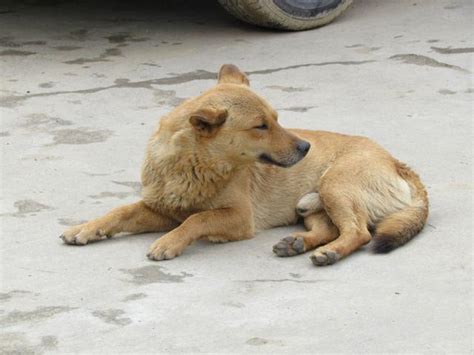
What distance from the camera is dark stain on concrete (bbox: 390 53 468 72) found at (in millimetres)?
7822

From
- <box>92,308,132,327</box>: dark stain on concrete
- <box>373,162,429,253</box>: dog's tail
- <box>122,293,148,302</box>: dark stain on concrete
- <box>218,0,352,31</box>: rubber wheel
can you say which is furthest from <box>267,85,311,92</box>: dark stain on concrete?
<box>92,308,132,327</box>: dark stain on concrete

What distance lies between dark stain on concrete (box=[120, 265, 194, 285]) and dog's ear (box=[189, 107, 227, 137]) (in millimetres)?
651

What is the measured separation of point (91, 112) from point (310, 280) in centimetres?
273

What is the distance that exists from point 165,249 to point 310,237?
644 mm

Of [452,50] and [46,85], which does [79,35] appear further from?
[452,50]

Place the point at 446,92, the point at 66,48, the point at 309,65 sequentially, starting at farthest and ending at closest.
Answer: the point at 66,48 < the point at 309,65 < the point at 446,92

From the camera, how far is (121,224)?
17.4 feet

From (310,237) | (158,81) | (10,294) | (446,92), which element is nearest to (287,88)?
(158,81)

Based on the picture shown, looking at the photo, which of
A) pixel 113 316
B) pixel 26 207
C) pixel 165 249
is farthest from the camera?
pixel 26 207

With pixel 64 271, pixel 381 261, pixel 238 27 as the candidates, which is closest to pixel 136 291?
pixel 64 271

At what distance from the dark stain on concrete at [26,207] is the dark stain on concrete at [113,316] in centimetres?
126

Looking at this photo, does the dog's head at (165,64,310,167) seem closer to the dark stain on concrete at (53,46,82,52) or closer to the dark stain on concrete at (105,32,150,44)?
the dark stain on concrete at (53,46,82,52)

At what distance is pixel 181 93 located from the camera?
24.3 feet

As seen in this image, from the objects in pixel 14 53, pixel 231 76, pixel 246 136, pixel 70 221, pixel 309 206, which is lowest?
pixel 70 221
